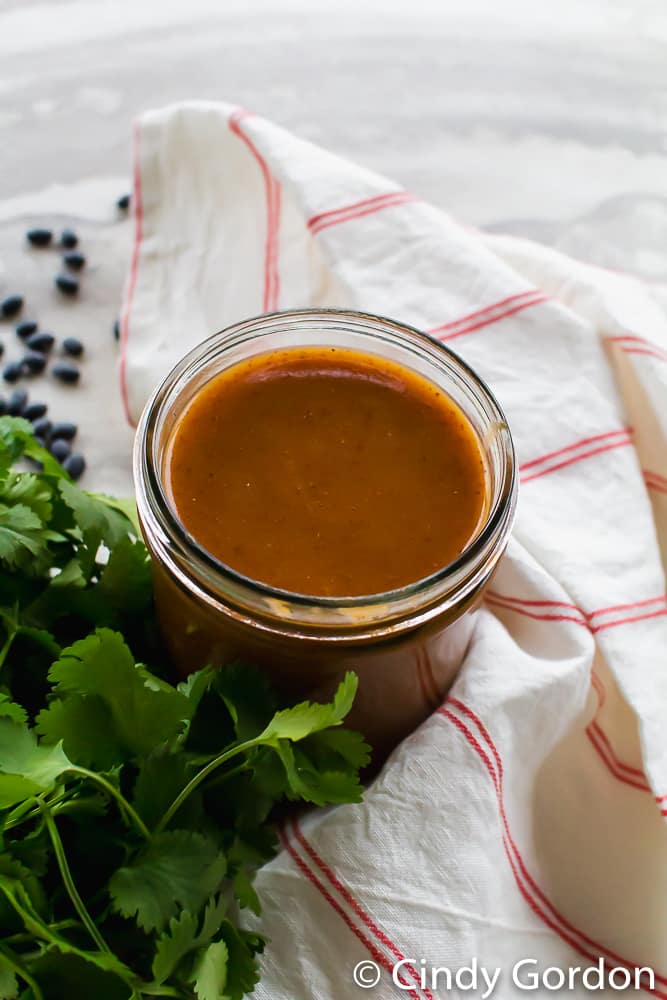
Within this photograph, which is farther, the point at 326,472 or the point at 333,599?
the point at 326,472

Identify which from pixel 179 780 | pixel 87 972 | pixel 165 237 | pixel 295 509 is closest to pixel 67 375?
pixel 165 237

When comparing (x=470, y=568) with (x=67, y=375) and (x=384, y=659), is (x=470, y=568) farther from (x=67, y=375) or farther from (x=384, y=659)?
(x=67, y=375)

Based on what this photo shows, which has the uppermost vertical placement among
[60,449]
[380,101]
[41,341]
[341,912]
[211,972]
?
[380,101]

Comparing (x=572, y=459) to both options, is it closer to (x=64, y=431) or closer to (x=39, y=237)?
(x=64, y=431)

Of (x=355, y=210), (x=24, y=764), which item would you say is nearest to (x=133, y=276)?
(x=355, y=210)

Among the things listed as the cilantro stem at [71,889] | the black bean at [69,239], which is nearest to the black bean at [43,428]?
the black bean at [69,239]

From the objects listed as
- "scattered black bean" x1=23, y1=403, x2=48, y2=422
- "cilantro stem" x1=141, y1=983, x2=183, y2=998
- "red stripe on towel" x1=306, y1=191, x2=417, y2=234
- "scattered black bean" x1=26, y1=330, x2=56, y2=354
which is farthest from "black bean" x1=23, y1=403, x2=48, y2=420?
"cilantro stem" x1=141, y1=983, x2=183, y2=998
